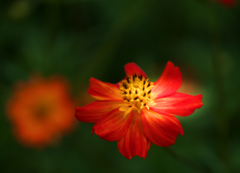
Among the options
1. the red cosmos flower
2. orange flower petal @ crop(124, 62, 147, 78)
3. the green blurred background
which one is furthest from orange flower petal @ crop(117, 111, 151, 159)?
the green blurred background

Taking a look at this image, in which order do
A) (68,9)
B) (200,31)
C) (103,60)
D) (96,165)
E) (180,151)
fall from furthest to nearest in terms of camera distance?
(200,31), (68,9), (103,60), (96,165), (180,151)

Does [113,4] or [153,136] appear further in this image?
[113,4]

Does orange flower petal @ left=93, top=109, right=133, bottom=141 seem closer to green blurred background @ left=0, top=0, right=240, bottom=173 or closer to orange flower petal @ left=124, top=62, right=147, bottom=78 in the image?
orange flower petal @ left=124, top=62, right=147, bottom=78


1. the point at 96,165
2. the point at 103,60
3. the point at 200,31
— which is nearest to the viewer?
the point at 96,165

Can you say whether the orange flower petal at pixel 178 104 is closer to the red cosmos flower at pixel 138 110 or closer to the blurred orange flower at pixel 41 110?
→ the red cosmos flower at pixel 138 110

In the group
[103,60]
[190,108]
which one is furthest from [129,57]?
[190,108]

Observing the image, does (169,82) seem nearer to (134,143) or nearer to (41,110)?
(134,143)

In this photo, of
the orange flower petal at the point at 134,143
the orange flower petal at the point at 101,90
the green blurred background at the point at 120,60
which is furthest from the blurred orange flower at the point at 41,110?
the orange flower petal at the point at 134,143

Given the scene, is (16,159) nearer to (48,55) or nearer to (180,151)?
(48,55)

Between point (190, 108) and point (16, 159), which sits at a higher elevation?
point (190, 108)
